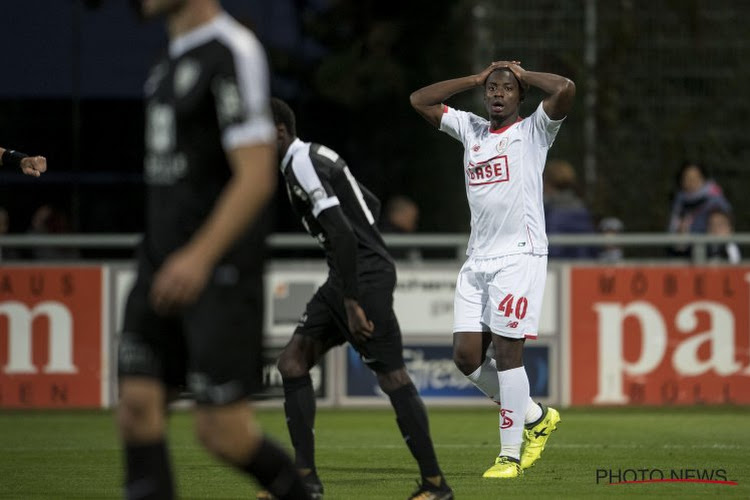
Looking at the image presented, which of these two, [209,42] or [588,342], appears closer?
[209,42]

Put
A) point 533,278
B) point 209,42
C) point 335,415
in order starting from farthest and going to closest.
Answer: point 335,415 → point 533,278 → point 209,42

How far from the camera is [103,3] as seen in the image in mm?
18453

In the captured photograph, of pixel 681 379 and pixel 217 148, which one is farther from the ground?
pixel 217 148

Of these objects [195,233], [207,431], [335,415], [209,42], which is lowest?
[335,415]

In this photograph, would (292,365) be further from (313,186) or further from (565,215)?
(565,215)

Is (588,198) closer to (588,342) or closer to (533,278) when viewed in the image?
(588,342)

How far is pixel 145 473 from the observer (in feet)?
16.5

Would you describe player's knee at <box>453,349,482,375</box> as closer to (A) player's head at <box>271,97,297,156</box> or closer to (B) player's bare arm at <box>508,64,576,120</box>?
(B) player's bare arm at <box>508,64,576,120</box>

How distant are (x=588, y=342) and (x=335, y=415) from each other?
255 centimetres

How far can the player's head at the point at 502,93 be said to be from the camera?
903 centimetres

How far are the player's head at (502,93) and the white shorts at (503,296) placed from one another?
0.88 metres

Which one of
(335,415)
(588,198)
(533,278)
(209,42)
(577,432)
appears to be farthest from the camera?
(588,198)

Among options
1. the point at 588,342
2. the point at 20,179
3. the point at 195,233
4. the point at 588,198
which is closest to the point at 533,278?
the point at 195,233

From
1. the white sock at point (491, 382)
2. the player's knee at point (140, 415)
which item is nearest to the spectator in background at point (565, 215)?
the white sock at point (491, 382)
